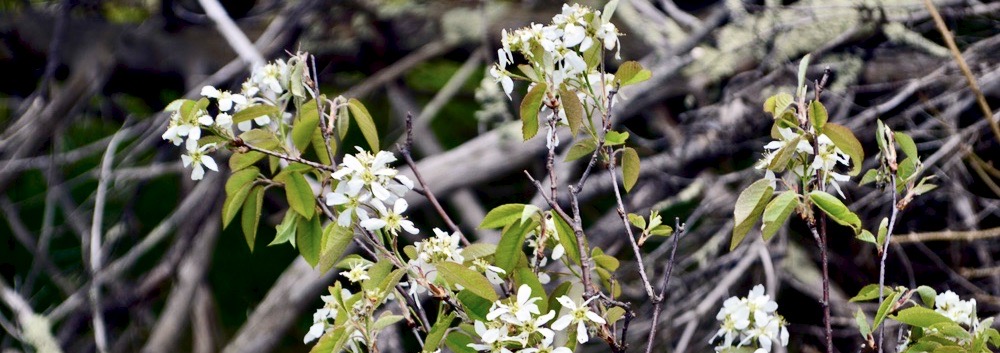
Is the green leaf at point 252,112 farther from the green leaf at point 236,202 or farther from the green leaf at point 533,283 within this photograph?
the green leaf at point 533,283

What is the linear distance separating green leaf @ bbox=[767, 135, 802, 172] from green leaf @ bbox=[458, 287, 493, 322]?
272mm

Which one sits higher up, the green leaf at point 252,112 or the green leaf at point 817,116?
the green leaf at point 252,112

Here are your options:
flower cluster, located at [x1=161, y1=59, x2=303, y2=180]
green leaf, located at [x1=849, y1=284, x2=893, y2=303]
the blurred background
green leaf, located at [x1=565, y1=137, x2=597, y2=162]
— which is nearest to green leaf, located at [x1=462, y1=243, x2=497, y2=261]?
green leaf, located at [x1=565, y1=137, x2=597, y2=162]

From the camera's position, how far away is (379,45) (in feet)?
8.59

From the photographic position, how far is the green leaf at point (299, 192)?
38.4 inches

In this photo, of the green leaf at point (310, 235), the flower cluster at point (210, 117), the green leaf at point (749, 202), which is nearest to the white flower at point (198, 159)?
the flower cluster at point (210, 117)

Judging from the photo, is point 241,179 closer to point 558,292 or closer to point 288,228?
point 288,228

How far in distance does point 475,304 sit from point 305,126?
25 centimetres

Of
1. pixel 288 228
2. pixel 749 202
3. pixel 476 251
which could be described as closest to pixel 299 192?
pixel 288 228

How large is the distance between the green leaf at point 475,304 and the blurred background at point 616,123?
1053mm

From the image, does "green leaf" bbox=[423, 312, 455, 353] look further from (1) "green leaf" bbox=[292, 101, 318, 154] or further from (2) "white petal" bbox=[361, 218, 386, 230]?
(1) "green leaf" bbox=[292, 101, 318, 154]

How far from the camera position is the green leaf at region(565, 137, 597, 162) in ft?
3.18

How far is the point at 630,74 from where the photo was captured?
0.94 metres

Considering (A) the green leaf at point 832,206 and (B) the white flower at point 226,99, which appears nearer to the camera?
(A) the green leaf at point 832,206
